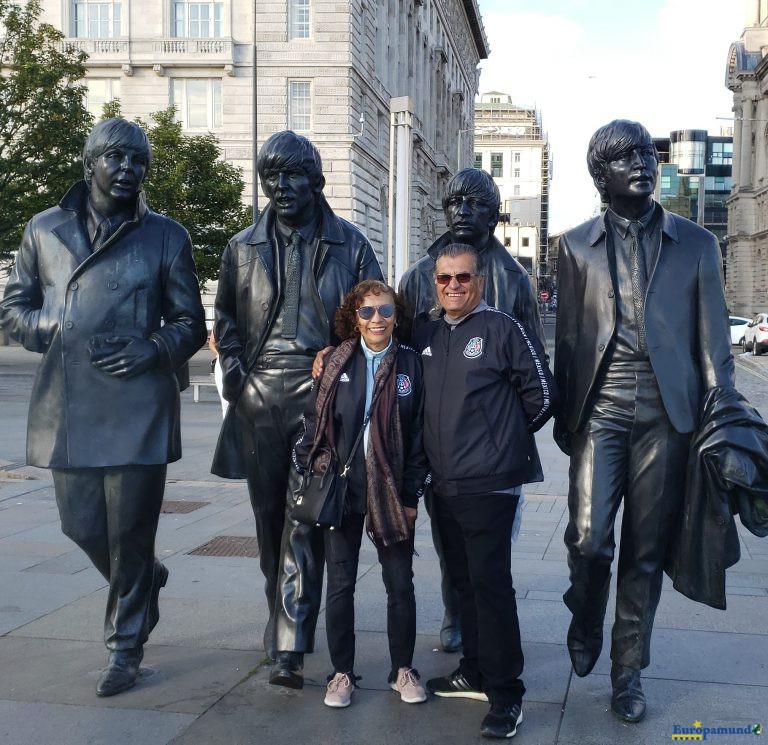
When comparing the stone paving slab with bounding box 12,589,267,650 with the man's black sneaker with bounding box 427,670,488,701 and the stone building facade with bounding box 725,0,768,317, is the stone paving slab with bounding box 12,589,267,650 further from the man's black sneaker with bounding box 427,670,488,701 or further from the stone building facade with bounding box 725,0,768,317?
the stone building facade with bounding box 725,0,768,317

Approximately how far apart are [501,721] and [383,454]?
1060 mm

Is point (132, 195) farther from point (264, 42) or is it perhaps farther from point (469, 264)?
point (264, 42)

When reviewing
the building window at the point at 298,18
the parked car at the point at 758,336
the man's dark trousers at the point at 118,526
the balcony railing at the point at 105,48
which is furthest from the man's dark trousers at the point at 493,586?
the balcony railing at the point at 105,48

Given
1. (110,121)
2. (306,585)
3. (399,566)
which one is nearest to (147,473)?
Result: (306,585)

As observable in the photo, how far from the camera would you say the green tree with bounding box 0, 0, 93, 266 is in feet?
84.1

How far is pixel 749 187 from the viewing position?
87.3 m

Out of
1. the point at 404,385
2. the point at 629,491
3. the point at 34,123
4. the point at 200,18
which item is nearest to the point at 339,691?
the point at 404,385

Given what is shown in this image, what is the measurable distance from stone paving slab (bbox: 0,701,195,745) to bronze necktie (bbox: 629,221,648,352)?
224 cm

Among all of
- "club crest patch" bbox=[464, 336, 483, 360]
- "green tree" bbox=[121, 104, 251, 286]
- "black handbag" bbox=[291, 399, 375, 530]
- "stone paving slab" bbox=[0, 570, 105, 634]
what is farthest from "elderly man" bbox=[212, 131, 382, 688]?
"green tree" bbox=[121, 104, 251, 286]

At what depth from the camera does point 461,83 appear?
88688mm

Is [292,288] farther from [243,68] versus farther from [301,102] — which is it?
[243,68]

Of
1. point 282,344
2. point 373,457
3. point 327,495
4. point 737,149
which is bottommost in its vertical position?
point 327,495

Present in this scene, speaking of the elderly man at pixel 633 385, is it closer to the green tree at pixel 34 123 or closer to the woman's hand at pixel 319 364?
the woman's hand at pixel 319 364

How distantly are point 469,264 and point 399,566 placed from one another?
1206 mm
